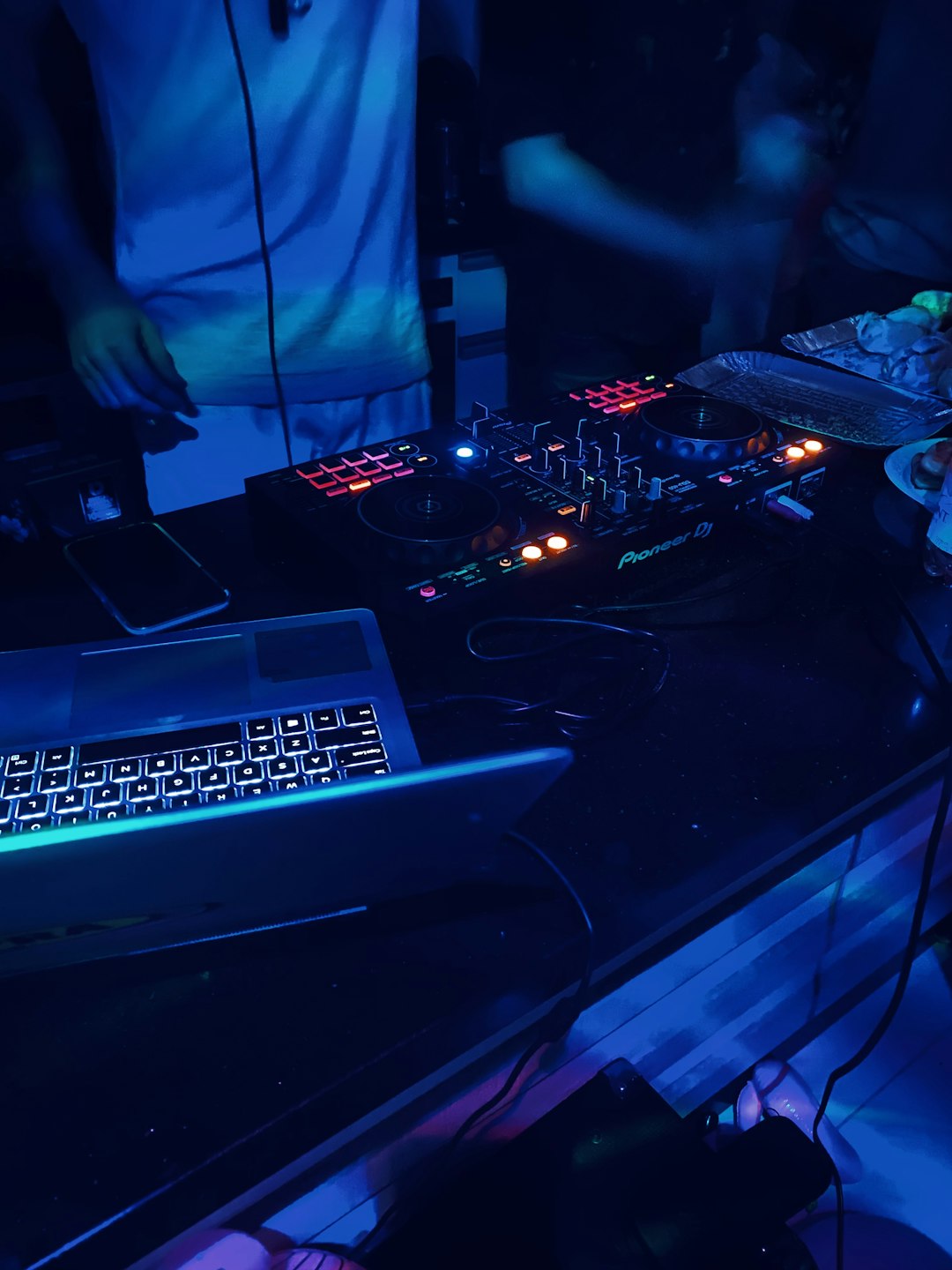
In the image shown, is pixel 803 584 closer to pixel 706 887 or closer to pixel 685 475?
pixel 685 475

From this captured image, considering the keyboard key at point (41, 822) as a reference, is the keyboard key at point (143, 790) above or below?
below

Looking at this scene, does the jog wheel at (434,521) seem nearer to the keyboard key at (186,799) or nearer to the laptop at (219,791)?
the laptop at (219,791)

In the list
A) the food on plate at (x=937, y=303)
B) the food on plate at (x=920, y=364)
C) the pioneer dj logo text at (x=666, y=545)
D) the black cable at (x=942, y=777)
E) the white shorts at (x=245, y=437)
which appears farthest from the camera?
the food on plate at (x=937, y=303)

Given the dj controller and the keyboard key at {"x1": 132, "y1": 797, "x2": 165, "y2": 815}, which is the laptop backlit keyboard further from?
the dj controller

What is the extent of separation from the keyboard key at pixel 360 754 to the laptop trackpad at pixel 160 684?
0.26 feet

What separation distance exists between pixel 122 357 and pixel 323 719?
556mm

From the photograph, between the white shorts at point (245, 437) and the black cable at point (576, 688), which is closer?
the black cable at point (576, 688)

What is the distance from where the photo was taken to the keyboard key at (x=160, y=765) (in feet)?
1.76

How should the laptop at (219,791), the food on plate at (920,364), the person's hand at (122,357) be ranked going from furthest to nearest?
the food on plate at (920,364), the person's hand at (122,357), the laptop at (219,791)

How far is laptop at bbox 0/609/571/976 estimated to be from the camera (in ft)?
1.33

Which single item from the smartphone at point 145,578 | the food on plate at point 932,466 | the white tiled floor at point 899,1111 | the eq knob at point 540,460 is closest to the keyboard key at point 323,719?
the smartphone at point 145,578

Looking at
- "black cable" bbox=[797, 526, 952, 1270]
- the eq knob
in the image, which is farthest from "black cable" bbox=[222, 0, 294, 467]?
"black cable" bbox=[797, 526, 952, 1270]

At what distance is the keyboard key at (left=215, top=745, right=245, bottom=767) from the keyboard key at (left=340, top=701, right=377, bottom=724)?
7cm

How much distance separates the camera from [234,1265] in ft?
1.91
